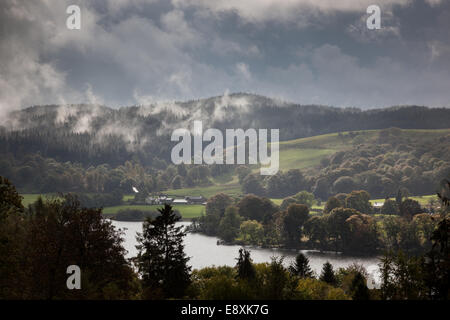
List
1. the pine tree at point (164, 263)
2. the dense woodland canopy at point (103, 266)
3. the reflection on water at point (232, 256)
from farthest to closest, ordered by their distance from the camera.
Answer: the reflection on water at point (232, 256), the pine tree at point (164, 263), the dense woodland canopy at point (103, 266)

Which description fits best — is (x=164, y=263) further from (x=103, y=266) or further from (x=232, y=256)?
(x=232, y=256)

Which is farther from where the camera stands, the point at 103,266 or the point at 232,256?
the point at 232,256

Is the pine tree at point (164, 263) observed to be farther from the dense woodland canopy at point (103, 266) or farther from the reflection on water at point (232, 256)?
the reflection on water at point (232, 256)

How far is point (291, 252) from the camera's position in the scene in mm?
136875

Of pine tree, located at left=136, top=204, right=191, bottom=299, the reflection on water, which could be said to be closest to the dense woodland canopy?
pine tree, located at left=136, top=204, right=191, bottom=299

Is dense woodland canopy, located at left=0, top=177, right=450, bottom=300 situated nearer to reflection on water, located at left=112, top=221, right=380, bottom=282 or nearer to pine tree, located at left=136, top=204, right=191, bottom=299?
pine tree, located at left=136, top=204, right=191, bottom=299

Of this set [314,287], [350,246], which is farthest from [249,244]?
[314,287]

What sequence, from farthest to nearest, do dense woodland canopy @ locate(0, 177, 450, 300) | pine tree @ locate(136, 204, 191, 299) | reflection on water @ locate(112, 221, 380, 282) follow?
1. reflection on water @ locate(112, 221, 380, 282)
2. pine tree @ locate(136, 204, 191, 299)
3. dense woodland canopy @ locate(0, 177, 450, 300)

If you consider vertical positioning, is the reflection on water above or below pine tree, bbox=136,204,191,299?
below

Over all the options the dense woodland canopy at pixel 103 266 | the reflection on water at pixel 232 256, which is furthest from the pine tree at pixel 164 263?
the reflection on water at pixel 232 256

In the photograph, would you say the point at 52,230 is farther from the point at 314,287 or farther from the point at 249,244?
the point at 249,244

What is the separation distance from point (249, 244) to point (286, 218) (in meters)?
14.4

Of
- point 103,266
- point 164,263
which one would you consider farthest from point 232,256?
point 103,266

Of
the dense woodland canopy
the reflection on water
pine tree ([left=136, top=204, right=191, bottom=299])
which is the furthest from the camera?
the reflection on water
